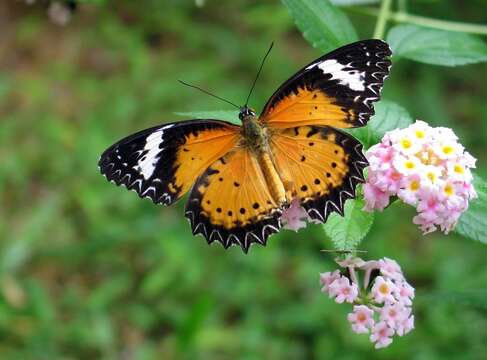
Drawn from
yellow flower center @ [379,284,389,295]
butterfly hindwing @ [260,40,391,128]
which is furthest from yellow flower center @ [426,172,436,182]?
yellow flower center @ [379,284,389,295]

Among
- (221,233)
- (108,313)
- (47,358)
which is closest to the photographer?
(221,233)

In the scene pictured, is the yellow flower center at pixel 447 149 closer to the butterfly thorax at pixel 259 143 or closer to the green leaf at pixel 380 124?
the green leaf at pixel 380 124

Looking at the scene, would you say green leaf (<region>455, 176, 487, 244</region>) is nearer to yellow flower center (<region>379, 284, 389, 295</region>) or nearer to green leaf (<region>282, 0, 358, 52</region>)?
yellow flower center (<region>379, 284, 389, 295</region>)

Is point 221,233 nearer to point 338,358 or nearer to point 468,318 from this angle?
point 338,358

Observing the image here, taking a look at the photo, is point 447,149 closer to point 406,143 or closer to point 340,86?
point 406,143

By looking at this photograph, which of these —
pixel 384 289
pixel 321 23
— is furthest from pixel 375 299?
pixel 321 23

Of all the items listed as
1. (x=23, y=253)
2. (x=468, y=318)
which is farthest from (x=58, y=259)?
(x=468, y=318)
